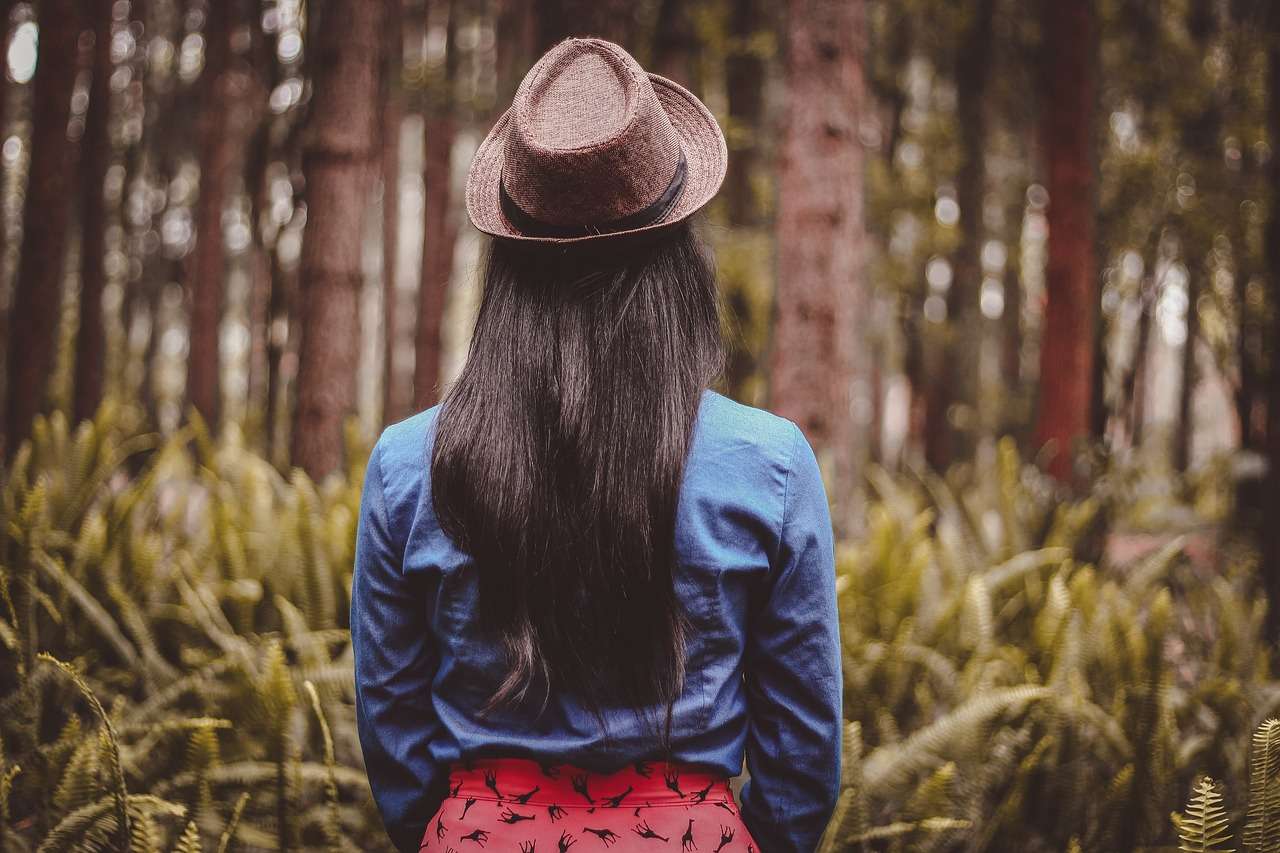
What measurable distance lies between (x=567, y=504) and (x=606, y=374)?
0.75 ft

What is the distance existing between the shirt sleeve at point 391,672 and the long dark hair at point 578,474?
0.17 meters

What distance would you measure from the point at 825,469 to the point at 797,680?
10.5ft

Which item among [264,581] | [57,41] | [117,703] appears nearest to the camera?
[117,703]

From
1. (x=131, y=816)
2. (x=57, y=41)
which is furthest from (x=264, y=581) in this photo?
(x=57, y=41)

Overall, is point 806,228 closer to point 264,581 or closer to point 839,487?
point 839,487

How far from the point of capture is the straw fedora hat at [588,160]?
154 centimetres

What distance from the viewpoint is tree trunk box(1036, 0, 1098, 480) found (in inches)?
313

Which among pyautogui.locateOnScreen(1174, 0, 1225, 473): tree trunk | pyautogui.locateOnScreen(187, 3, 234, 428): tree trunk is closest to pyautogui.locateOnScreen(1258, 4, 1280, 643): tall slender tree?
pyautogui.locateOnScreen(1174, 0, 1225, 473): tree trunk

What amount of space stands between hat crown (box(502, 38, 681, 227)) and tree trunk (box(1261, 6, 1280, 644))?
4.07 metres

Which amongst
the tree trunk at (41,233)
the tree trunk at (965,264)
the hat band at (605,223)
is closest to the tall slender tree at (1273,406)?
the hat band at (605,223)

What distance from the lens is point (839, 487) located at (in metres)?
5.03

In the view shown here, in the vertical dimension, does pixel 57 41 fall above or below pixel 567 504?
above

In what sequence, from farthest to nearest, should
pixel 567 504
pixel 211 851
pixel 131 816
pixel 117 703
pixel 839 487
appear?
pixel 839 487
pixel 117 703
pixel 211 851
pixel 131 816
pixel 567 504

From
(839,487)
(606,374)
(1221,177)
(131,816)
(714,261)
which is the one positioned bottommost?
(131,816)
